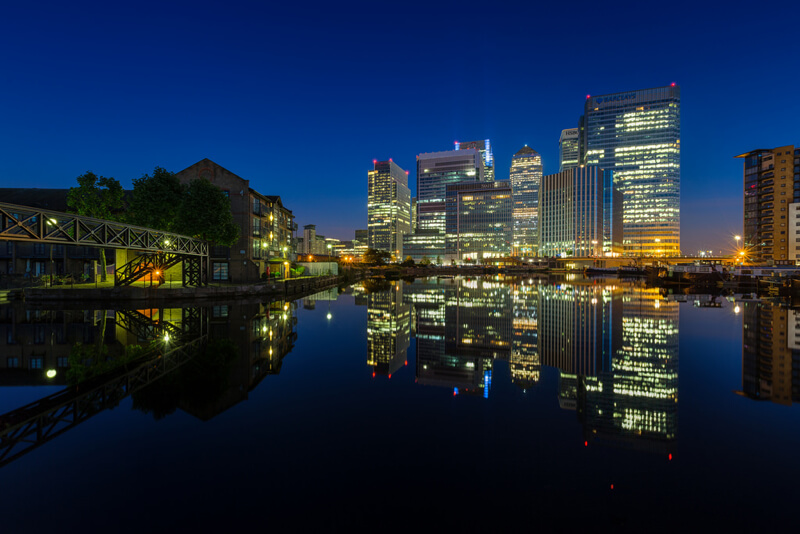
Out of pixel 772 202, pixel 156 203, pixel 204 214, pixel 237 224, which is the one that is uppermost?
pixel 772 202

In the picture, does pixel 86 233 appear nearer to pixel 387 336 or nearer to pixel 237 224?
pixel 237 224

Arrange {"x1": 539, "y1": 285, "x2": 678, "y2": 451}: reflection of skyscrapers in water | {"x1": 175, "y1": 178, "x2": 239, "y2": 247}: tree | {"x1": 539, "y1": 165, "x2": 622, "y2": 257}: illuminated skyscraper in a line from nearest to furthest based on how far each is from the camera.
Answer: {"x1": 539, "y1": 285, "x2": 678, "y2": 451}: reflection of skyscrapers in water → {"x1": 175, "y1": 178, "x2": 239, "y2": 247}: tree → {"x1": 539, "y1": 165, "x2": 622, "y2": 257}: illuminated skyscraper

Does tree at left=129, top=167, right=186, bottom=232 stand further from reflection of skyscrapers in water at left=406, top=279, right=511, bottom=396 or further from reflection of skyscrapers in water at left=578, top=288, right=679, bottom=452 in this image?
reflection of skyscrapers in water at left=578, top=288, right=679, bottom=452

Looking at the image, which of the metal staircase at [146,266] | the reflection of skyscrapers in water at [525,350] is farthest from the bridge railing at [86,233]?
the reflection of skyscrapers in water at [525,350]

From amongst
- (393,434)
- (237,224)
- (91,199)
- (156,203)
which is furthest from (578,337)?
(91,199)

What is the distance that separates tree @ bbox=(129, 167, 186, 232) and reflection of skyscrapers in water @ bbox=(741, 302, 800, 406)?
46478mm

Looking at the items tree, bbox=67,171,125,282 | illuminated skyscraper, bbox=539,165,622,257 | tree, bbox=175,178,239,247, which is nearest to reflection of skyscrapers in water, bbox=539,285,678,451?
tree, bbox=175,178,239,247

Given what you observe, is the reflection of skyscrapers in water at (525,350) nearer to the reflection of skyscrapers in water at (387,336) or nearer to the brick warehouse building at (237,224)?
the reflection of skyscrapers in water at (387,336)

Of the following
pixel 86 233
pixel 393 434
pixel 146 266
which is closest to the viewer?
pixel 393 434

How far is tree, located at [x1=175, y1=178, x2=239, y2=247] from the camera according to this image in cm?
3944

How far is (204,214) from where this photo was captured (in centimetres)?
3988

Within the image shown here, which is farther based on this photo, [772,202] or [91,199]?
[772,202]

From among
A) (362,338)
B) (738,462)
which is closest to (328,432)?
(738,462)

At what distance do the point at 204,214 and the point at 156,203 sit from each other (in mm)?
5524
